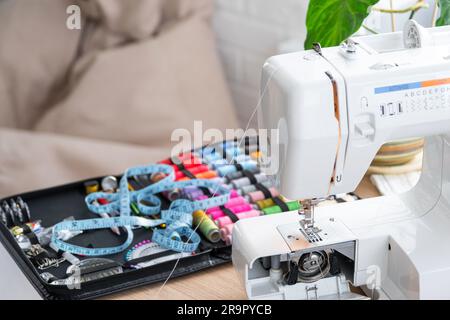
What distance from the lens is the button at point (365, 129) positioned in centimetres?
118

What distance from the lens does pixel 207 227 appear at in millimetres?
1522

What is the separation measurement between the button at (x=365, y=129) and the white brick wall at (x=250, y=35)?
0.97m

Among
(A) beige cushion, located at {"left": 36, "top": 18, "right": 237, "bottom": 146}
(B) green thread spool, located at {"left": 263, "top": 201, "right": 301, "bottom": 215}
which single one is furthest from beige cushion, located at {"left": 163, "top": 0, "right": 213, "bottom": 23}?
(B) green thread spool, located at {"left": 263, "top": 201, "right": 301, "bottom": 215}

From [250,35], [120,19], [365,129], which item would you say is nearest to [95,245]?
[365,129]

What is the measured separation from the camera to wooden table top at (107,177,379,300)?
1.39 metres

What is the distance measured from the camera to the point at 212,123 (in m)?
2.15

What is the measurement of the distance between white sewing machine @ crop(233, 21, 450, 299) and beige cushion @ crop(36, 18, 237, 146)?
2.64 feet

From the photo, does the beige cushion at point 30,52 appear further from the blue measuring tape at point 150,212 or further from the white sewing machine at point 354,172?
the white sewing machine at point 354,172

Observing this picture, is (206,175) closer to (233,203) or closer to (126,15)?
(233,203)

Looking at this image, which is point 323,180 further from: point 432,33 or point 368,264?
point 432,33

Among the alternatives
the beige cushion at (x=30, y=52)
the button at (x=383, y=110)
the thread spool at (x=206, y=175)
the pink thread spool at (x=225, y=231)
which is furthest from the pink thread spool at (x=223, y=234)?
the beige cushion at (x=30, y=52)

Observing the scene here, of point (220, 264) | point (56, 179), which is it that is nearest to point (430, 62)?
point (220, 264)

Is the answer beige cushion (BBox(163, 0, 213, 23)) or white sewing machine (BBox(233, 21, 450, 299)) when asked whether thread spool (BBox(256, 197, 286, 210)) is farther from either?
beige cushion (BBox(163, 0, 213, 23))

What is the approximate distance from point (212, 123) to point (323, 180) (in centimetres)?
97
